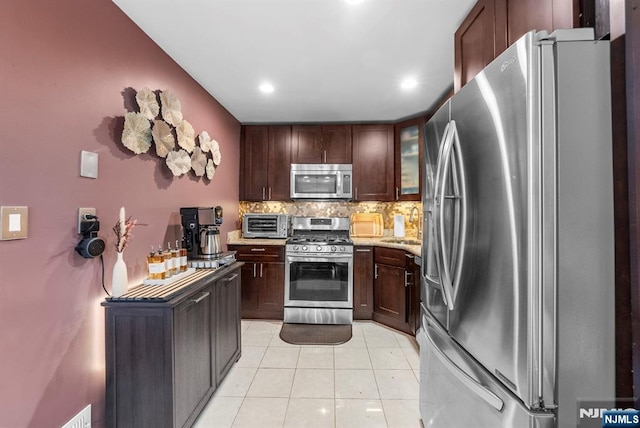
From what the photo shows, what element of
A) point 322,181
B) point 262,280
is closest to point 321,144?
point 322,181

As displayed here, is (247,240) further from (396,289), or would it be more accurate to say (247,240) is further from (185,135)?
(396,289)

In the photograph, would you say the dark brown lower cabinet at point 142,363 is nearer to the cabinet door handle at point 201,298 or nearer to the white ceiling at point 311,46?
the cabinet door handle at point 201,298

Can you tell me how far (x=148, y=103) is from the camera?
1865 mm

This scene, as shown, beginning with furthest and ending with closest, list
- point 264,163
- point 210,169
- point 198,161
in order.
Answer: point 264,163, point 210,169, point 198,161

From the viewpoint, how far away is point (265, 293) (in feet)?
11.1

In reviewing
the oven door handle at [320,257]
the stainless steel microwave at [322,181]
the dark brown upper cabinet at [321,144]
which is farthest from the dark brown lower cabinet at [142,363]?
the dark brown upper cabinet at [321,144]

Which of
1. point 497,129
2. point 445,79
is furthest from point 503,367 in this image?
point 445,79

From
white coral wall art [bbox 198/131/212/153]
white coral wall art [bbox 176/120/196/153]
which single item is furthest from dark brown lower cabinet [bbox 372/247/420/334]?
white coral wall art [bbox 176/120/196/153]

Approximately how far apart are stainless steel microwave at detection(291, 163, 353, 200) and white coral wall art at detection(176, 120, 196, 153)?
1.52 metres

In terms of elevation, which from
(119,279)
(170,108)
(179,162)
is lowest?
(119,279)

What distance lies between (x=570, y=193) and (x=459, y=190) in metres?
0.37

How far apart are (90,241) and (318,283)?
2.32 m

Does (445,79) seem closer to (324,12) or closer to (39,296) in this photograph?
(324,12)

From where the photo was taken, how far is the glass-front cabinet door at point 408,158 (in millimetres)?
3387
